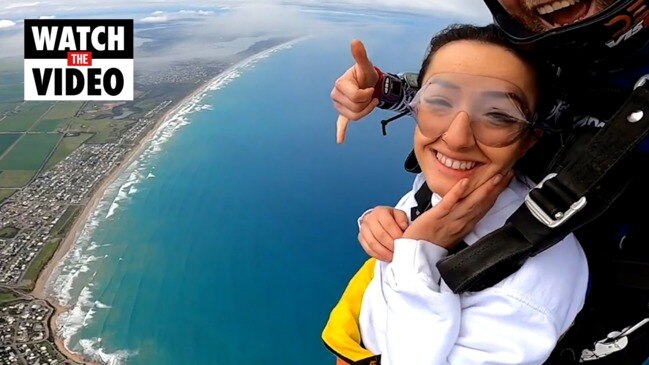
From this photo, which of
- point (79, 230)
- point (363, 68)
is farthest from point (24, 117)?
point (363, 68)

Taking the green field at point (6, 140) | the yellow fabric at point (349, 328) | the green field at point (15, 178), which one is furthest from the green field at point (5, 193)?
the yellow fabric at point (349, 328)

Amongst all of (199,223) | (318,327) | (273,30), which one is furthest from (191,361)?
(273,30)

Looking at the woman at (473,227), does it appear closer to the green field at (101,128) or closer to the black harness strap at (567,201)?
the black harness strap at (567,201)

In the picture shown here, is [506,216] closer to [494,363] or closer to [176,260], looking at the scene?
[494,363]

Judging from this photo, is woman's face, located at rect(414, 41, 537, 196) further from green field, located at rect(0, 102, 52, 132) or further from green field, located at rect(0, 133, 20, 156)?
green field, located at rect(0, 102, 52, 132)

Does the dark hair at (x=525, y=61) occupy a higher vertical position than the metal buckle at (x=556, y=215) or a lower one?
higher
